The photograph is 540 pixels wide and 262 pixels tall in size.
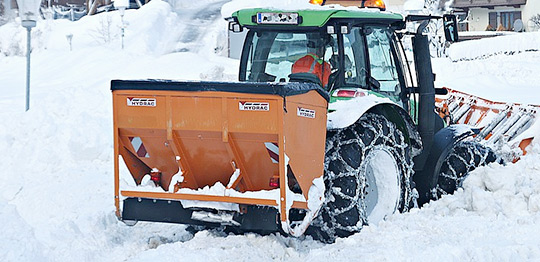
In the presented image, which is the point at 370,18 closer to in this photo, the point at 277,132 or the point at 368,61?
the point at 368,61

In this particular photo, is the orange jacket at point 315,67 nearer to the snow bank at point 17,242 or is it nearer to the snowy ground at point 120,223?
the snowy ground at point 120,223

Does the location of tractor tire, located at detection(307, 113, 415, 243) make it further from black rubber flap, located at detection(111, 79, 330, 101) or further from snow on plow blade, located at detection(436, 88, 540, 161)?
snow on plow blade, located at detection(436, 88, 540, 161)

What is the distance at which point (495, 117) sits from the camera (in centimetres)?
910

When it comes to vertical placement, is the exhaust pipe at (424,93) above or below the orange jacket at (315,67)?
below

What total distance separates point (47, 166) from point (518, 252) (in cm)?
568

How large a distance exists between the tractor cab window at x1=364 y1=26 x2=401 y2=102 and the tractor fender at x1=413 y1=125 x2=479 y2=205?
0.61m

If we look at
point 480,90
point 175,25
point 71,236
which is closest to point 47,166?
point 71,236

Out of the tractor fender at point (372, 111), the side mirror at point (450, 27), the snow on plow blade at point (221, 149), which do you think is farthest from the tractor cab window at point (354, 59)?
the snow on plow blade at point (221, 149)

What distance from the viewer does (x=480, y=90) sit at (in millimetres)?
20312

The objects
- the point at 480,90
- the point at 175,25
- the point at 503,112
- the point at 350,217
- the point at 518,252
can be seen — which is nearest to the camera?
the point at 518,252

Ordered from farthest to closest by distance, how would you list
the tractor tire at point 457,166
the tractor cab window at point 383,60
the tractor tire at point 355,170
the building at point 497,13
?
the building at point 497,13
the tractor tire at point 457,166
the tractor cab window at point 383,60
the tractor tire at point 355,170

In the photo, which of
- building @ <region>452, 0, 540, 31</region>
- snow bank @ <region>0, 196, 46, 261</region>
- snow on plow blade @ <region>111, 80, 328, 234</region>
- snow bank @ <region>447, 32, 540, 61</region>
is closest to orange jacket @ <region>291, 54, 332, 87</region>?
snow on plow blade @ <region>111, 80, 328, 234</region>

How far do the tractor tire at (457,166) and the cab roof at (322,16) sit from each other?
152cm

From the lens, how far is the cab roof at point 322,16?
559 centimetres
